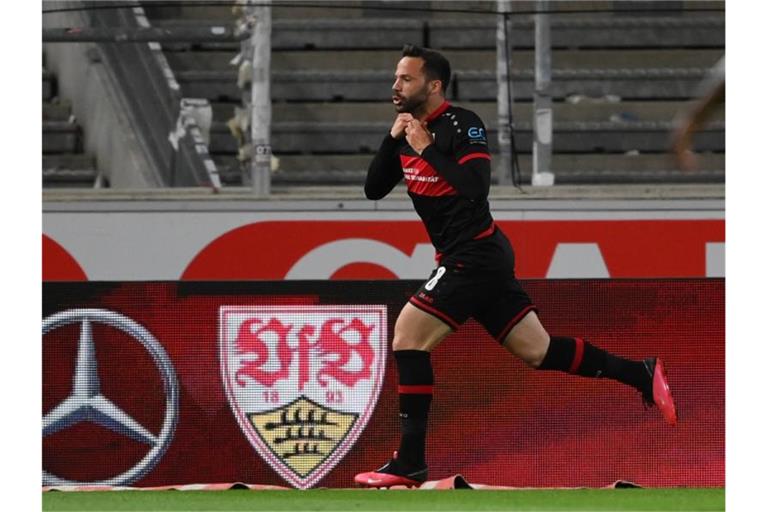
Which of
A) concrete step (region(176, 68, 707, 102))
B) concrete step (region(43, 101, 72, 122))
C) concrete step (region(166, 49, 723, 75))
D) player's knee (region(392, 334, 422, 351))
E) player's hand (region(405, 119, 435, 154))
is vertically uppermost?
concrete step (region(166, 49, 723, 75))

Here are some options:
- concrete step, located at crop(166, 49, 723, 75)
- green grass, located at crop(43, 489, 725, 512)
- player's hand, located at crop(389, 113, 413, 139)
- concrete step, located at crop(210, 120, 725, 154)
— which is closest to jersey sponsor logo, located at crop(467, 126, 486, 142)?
player's hand, located at crop(389, 113, 413, 139)

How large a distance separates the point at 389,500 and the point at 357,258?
231 centimetres

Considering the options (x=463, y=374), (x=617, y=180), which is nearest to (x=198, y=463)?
(x=463, y=374)

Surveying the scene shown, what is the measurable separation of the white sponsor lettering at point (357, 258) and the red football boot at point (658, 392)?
228 cm

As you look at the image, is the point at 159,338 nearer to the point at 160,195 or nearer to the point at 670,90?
the point at 160,195

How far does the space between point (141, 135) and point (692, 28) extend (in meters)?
4.28

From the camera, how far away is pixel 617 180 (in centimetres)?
1116

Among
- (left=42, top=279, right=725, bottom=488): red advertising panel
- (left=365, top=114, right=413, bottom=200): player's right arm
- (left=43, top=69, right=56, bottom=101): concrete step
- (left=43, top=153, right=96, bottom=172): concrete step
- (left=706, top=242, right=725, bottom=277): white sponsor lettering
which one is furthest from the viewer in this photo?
(left=43, top=69, right=56, bottom=101): concrete step

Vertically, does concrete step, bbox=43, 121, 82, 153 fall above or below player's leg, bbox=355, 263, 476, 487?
above

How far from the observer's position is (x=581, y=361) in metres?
→ 6.79

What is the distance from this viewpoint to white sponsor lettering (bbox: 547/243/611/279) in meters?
8.90

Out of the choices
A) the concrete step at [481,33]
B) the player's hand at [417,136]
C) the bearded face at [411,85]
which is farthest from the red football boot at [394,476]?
the concrete step at [481,33]

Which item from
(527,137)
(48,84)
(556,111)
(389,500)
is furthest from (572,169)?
(389,500)

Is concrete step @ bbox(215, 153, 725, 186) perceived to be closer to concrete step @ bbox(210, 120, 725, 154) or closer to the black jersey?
concrete step @ bbox(210, 120, 725, 154)
